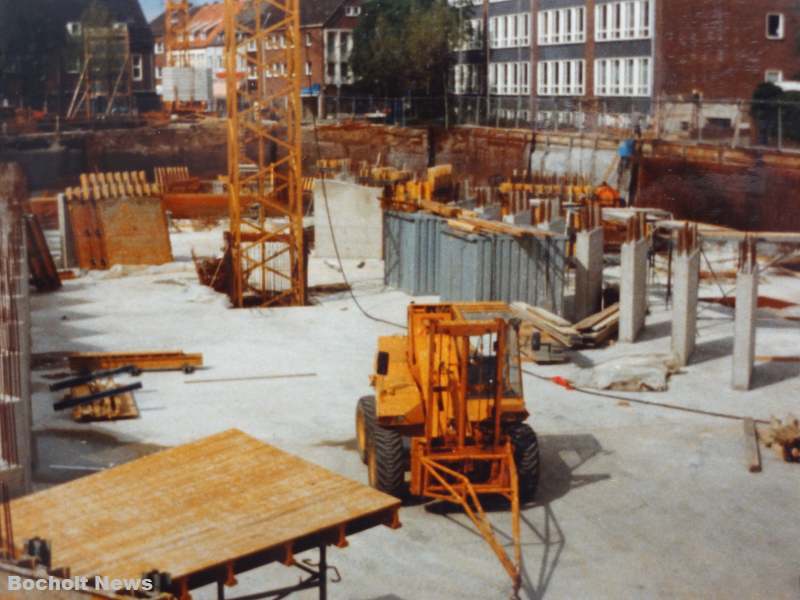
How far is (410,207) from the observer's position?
34531 millimetres

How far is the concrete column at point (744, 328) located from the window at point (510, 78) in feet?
131

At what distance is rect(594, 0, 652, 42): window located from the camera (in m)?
53.4

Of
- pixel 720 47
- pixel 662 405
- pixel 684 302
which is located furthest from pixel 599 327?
pixel 720 47

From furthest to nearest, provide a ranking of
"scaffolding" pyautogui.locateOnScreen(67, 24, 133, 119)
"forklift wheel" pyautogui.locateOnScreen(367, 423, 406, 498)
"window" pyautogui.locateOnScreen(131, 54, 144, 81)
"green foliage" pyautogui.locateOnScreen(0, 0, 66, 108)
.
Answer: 1. "window" pyautogui.locateOnScreen(131, 54, 144, 81)
2. "scaffolding" pyautogui.locateOnScreen(67, 24, 133, 119)
3. "green foliage" pyautogui.locateOnScreen(0, 0, 66, 108)
4. "forklift wheel" pyautogui.locateOnScreen(367, 423, 406, 498)

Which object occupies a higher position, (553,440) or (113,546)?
(113,546)

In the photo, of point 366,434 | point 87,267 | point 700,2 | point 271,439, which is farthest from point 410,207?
point 700,2

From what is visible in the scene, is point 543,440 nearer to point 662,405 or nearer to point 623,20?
point 662,405

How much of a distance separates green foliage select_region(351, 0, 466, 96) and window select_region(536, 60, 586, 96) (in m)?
4.66

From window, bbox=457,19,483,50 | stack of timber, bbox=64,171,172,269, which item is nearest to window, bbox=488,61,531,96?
window, bbox=457,19,483,50

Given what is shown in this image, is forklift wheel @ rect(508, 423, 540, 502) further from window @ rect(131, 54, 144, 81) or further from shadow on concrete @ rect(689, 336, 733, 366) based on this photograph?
window @ rect(131, 54, 144, 81)

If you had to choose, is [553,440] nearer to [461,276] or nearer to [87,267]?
[461,276]

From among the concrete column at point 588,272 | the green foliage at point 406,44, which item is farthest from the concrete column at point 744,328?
the green foliage at point 406,44

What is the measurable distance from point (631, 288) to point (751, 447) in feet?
24.9

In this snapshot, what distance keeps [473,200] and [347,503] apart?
3159 cm
